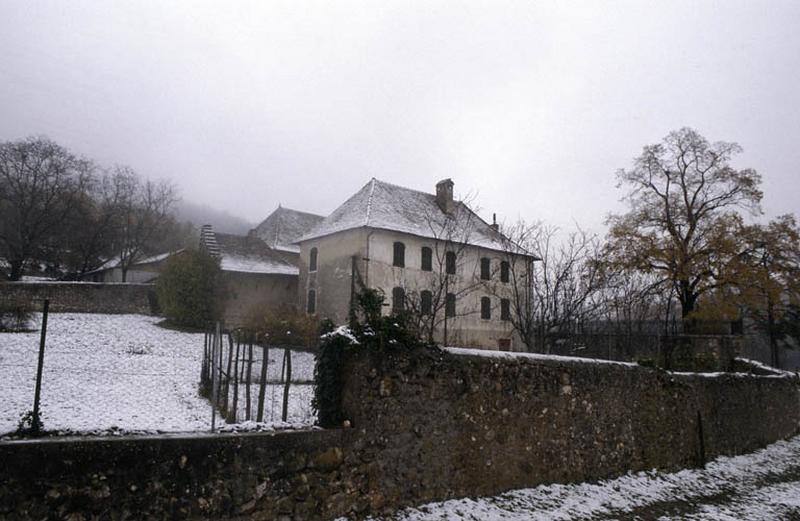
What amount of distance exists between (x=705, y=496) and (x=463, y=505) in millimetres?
5300

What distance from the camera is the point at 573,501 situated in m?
8.04

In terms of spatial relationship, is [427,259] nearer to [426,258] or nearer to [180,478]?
[426,258]

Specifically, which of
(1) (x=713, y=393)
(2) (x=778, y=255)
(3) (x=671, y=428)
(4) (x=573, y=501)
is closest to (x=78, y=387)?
(4) (x=573, y=501)

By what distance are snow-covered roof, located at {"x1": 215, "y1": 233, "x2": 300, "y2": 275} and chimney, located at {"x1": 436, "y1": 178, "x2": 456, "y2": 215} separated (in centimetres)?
1015

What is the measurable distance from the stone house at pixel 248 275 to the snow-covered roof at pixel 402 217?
2640 mm

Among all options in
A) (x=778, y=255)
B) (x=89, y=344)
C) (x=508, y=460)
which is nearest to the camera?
(x=508, y=460)

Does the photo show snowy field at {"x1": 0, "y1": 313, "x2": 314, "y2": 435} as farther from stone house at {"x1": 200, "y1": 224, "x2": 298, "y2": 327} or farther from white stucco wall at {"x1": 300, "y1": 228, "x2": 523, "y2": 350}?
white stucco wall at {"x1": 300, "y1": 228, "x2": 523, "y2": 350}

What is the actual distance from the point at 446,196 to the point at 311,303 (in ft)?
35.7

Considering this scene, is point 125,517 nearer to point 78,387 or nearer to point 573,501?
point 573,501

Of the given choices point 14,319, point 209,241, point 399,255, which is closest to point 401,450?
point 14,319

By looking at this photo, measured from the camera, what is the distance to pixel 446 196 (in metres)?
35.4

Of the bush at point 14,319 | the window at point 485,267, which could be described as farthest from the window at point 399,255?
the bush at point 14,319

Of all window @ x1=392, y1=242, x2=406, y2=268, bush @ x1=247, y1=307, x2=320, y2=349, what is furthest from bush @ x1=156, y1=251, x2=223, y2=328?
window @ x1=392, y1=242, x2=406, y2=268

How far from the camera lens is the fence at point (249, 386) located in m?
7.19
